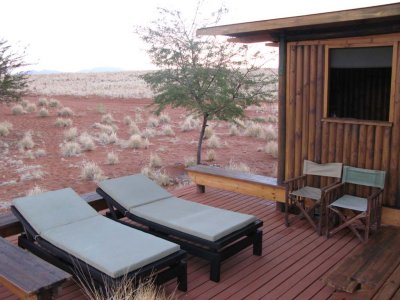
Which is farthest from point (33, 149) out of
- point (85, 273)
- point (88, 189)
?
point (85, 273)

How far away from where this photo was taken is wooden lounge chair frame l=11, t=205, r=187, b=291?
334 cm

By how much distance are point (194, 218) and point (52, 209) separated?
158 cm

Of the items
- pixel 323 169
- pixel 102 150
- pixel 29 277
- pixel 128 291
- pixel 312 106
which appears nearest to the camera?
pixel 29 277

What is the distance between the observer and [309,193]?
17.2ft

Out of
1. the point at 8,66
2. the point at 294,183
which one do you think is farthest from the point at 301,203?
the point at 8,66

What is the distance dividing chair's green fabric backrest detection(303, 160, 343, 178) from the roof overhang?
65.4 inches

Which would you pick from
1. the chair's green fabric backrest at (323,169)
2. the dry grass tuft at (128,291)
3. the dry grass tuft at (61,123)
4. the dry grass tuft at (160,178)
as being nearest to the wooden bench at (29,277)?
the dry grass tuft at (128,291)

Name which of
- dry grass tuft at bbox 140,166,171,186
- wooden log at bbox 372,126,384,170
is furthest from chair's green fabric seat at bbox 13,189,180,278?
dry grass tuft at bbox 140,166,171,186

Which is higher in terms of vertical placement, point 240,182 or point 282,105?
point 282,105

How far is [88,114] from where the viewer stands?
20.9 metres

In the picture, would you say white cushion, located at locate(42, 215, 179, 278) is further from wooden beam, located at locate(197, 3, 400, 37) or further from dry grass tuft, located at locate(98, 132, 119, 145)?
dry grass tuft, located at locate(98, 132, 119, 145)

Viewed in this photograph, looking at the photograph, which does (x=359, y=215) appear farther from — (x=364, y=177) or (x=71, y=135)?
(x=71, y=135)

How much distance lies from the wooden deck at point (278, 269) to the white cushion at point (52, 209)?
2.30 ft

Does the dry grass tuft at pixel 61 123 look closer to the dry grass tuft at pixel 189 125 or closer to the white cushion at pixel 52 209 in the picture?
the dry grass tuft at pixel 189 125
